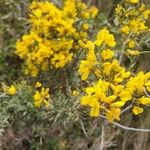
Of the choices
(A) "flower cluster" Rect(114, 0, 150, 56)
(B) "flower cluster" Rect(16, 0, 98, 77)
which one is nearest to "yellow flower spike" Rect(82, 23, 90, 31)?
(B) "flower cluster" Rect(16, 0, 98, 77)

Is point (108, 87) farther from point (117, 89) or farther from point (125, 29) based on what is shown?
point (125, 29)

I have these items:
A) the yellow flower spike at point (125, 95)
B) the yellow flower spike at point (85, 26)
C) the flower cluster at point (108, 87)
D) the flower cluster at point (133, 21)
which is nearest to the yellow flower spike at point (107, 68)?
the flower cluster at point (108, 87)

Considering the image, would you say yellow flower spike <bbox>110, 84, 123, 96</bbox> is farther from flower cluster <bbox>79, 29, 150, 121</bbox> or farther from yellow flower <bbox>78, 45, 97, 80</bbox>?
yellow flower <bbox>78, 45, 97, 80</bbox>

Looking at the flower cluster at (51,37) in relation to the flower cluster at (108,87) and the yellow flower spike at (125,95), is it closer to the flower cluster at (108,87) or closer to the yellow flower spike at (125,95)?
the flower cluster at (108,87)

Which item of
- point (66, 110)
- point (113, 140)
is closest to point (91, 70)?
point (66, 110)

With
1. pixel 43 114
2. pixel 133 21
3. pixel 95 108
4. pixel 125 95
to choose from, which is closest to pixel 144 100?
pixel 125 95

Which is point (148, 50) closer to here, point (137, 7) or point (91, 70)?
point (137, 7)
